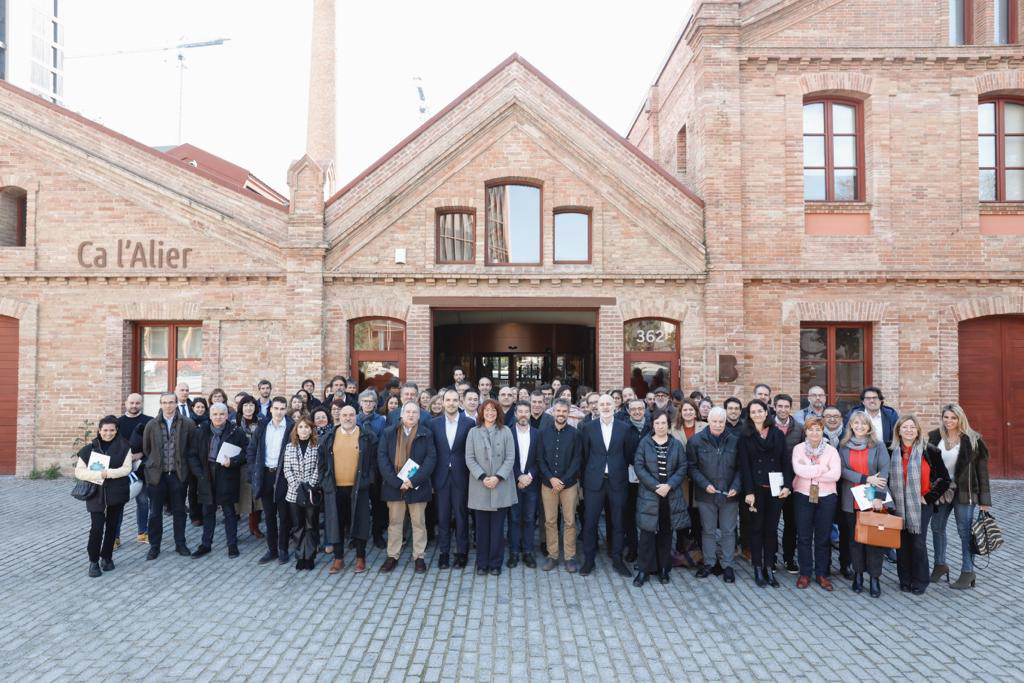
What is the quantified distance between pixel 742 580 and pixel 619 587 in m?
1.51

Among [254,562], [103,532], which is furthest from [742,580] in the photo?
[103,532]

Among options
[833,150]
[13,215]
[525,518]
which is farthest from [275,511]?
[833,150]

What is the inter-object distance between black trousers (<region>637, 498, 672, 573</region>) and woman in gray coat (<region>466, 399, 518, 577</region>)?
1572 mm

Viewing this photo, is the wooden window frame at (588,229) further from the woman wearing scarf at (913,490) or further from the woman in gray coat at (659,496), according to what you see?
the woman wearing scarf at (913,490)

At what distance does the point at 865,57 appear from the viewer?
12070mm

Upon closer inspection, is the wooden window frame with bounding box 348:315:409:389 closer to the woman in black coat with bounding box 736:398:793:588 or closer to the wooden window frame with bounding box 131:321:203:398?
the wooden window frame with bounding box 131:321:203:398

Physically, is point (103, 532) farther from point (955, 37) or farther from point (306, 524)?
point (955, 37)

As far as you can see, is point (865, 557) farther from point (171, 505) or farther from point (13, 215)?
point (13, 215)

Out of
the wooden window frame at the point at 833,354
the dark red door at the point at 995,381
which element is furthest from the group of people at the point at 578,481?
the dark red door at the point at 995,381

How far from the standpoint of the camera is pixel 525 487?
7.11 metres

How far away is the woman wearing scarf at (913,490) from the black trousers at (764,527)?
1.24 meters

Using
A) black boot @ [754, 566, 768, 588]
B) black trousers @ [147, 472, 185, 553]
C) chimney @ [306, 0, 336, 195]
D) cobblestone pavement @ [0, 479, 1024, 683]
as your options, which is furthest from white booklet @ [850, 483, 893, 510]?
chimney @ [306, 0, 336, 195]

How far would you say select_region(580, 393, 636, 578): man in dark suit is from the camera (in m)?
6.94

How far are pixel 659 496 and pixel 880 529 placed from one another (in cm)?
231
